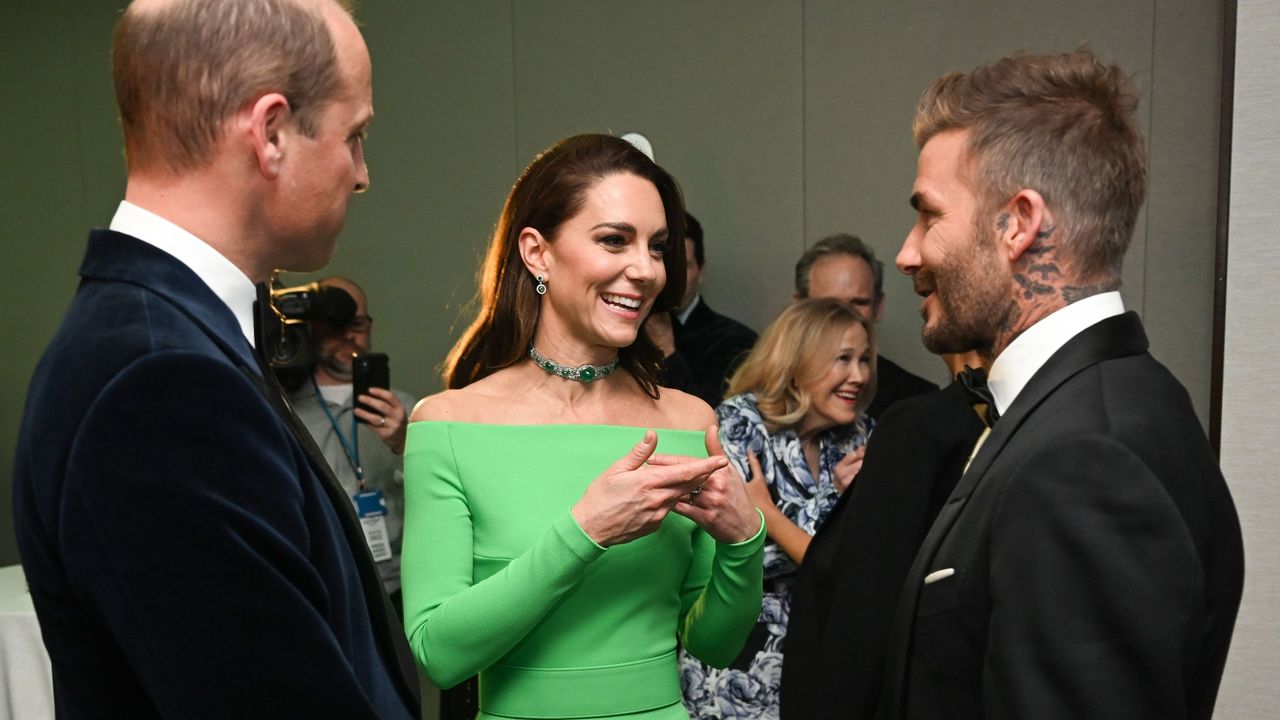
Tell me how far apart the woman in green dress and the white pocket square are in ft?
1.17

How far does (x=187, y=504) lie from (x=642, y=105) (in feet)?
13.3

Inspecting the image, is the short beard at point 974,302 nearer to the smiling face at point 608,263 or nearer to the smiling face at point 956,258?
the smiling face at point 956,258

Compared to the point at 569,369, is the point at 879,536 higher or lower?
lower

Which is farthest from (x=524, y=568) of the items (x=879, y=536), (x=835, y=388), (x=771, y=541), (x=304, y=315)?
(x=304, y=315)

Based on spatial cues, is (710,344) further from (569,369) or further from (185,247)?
(185,247)

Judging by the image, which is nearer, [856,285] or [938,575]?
[938,575]

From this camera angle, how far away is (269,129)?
960 millimetres

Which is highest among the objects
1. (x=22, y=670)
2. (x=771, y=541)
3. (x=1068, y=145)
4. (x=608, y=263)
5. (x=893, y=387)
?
(x=1068, y=145)

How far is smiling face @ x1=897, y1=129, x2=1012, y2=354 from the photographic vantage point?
54.1 inches

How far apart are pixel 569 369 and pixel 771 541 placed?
1086mm

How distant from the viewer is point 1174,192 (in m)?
3.59

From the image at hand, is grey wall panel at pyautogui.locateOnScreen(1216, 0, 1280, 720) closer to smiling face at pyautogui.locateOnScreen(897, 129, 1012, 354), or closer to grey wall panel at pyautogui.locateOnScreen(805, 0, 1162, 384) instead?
grey wall panel at pyautogui.locateOnScreen(805, 0, 1162, 384)

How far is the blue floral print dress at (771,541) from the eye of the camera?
8.20ft

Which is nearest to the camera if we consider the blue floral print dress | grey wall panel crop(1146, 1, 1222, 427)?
the blue floral print dress
